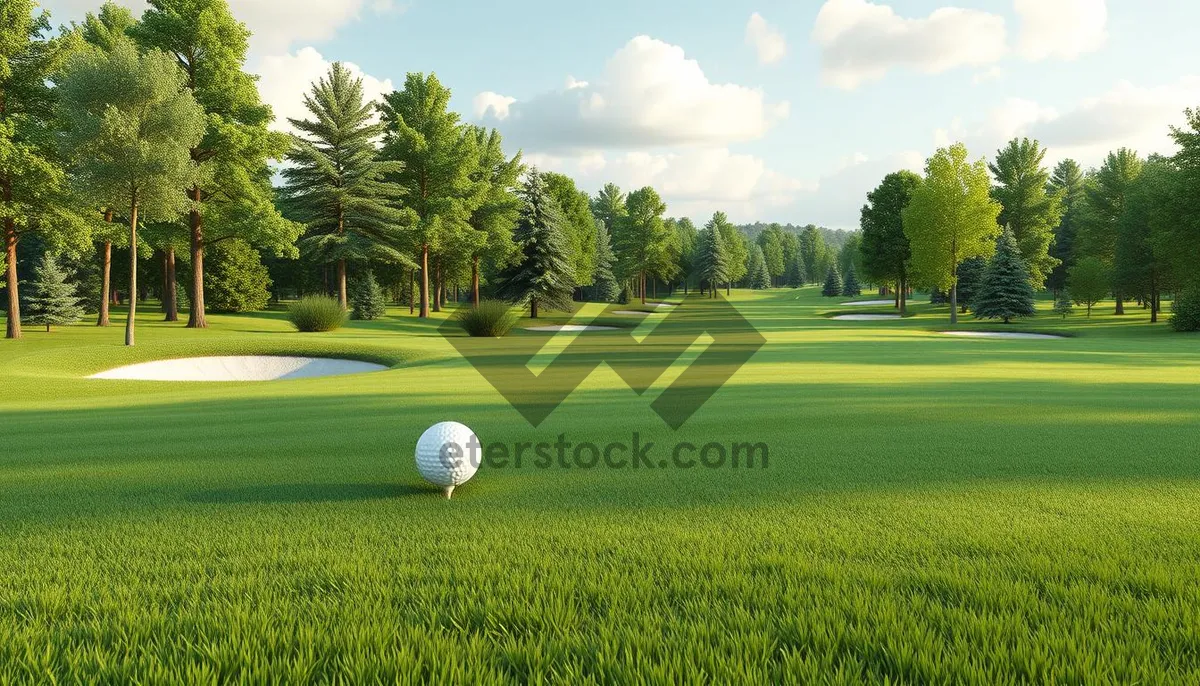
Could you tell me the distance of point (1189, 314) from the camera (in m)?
31.0

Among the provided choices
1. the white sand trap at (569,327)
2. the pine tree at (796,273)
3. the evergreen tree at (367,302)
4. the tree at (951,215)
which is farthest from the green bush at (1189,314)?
the pine tree at (796,273)

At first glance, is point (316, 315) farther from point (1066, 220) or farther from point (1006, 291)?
point (1066, 220)

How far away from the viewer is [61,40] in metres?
25.8

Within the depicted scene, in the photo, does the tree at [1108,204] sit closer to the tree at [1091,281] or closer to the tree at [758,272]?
the tree at [1091,281]

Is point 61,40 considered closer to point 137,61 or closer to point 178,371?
point 137,61

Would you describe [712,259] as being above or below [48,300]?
above

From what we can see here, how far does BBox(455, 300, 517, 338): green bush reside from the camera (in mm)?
28500

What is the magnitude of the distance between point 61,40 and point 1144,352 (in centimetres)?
4041

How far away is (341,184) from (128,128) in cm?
1737

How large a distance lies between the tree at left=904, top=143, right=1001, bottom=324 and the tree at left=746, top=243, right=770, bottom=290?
82.8 meters

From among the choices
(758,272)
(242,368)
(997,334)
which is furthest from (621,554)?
(758,272)

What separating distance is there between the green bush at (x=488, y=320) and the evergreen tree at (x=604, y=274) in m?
40.5

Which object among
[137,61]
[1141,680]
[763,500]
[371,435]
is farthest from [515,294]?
[1141,680]

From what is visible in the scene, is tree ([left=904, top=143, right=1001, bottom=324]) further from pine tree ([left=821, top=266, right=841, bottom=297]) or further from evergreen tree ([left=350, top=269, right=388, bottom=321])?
pine tree ([left=821, top=266, right=841, bottom=297])
